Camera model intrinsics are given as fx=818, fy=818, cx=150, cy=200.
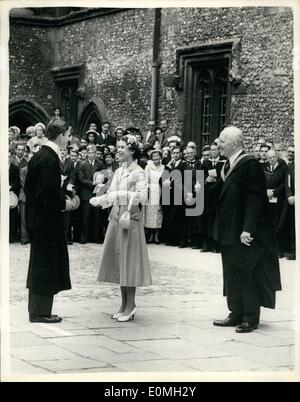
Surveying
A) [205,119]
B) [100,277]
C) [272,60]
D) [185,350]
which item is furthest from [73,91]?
[185,350]

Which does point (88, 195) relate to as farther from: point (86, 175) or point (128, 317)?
point (128, 317)

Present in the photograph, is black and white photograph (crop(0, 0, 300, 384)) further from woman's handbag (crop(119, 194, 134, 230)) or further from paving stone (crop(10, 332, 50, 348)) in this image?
woman's handbag (crop(119, 194, 134, 230))

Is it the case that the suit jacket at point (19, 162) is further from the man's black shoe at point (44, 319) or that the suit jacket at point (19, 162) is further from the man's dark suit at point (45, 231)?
the man's black shoe at point (44, 319)

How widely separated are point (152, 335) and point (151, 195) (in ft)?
27.6

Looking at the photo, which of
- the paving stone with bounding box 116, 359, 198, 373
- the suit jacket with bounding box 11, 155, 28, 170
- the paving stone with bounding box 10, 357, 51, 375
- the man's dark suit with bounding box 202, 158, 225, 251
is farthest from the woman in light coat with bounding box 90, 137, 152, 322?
the suit jacket with bounding box 11, 155, 28, 170

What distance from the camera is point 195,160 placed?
15.0 meters

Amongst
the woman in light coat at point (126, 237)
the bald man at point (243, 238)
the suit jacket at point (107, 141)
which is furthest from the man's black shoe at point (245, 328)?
the suit jacket at point (107, 141)

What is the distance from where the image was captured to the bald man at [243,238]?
289 inches

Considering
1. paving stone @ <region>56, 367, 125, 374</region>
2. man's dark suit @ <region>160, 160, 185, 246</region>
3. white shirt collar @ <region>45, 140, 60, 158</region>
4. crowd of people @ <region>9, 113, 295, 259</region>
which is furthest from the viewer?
man's dark suit @ <region>160, 160, 185, 246</region>

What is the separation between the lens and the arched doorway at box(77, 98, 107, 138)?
21.0m

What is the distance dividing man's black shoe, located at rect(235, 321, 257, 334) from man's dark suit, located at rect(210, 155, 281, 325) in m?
0.03

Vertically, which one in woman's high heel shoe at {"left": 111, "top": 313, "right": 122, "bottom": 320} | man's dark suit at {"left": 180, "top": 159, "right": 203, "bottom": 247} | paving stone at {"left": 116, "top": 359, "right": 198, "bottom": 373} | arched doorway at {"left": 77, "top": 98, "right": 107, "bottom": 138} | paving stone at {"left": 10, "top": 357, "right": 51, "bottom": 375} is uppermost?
arched doorway at {"left": 77, "top": 98, "right": 107, "bottom": 138}

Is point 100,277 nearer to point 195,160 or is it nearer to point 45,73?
point 195,160

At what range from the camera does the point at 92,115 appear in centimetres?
2192
